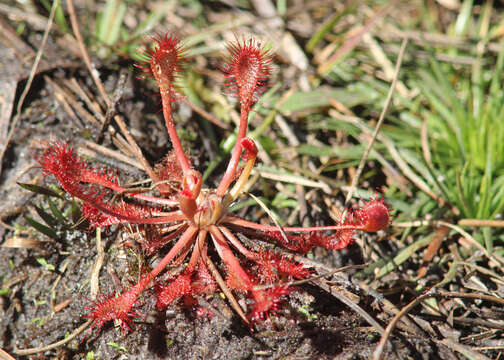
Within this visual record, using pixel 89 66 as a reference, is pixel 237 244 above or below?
below

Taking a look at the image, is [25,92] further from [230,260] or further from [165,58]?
[230,260]

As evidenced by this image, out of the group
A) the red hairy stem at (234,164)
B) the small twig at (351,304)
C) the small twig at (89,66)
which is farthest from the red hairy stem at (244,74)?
the small twig at (89,66)

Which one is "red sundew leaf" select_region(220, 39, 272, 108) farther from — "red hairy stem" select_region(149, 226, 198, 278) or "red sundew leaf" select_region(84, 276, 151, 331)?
"red sundew leaf" select_region(84, 276, 151, 331)

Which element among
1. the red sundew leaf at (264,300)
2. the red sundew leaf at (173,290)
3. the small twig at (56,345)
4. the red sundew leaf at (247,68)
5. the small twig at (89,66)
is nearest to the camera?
the red sundew leaf at (264,300)

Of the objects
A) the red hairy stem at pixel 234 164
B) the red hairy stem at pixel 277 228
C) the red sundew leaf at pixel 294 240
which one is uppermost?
the red hairy stem at pixel 234 164

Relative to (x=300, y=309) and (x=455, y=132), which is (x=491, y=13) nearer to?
(x=455, y=132)

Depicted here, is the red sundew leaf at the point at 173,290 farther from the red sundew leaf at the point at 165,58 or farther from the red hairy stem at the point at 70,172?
the red sundew leaf at the point at 165,58

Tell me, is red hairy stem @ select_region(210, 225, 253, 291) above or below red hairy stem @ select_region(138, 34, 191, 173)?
below

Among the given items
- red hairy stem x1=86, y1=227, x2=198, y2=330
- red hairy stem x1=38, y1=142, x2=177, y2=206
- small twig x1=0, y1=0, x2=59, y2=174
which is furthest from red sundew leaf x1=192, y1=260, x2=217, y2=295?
small twig x1=0, y1=0, x2=59, y2=174

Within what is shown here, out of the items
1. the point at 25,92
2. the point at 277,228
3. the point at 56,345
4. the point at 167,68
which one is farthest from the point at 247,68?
the point at 56,345

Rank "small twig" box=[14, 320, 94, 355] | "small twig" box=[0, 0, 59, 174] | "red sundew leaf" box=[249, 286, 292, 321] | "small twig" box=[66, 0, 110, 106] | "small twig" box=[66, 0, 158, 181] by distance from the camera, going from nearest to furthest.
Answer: "red sundew leaf" box=[249, 286, 292, 321]
"small twig" box=[14, 320, 94, 355]
"small twig" box=[66, 0, 158, 181]
"small twig" box=[0, 0, 59, 174]
"small twig" box=[66, 0, 110, 106]

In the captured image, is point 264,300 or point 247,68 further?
point 247,68
